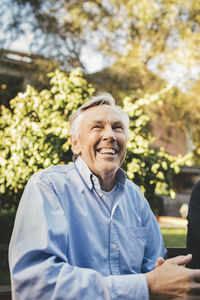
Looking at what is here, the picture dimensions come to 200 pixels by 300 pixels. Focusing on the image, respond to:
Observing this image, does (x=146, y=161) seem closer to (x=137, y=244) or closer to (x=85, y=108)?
(x=85, y=108)

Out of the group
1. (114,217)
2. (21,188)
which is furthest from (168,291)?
(21,188)

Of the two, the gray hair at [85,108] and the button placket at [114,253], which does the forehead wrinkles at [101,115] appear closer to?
the gray hair at [85,108]

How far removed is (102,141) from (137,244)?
60 cm

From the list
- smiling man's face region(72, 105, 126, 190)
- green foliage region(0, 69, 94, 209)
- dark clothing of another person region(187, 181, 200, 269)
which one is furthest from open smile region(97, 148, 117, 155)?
green foliage region(0, 69, 94, 209)

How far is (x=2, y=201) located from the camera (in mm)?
6125

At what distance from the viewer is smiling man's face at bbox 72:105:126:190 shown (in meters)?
1.95

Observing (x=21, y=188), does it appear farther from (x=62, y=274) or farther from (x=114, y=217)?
(x=62, y=274)

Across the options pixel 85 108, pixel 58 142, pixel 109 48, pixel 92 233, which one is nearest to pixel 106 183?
pixel 92 233

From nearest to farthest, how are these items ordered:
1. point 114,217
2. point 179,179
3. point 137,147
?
point 114,217
point 137,147
point 179,179

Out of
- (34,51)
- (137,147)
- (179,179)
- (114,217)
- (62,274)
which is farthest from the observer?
(179,179)

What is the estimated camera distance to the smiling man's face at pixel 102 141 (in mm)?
1949

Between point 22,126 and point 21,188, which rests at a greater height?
point 22,126

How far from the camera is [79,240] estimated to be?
1651 mm

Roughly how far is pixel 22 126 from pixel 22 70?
879 centimetres
